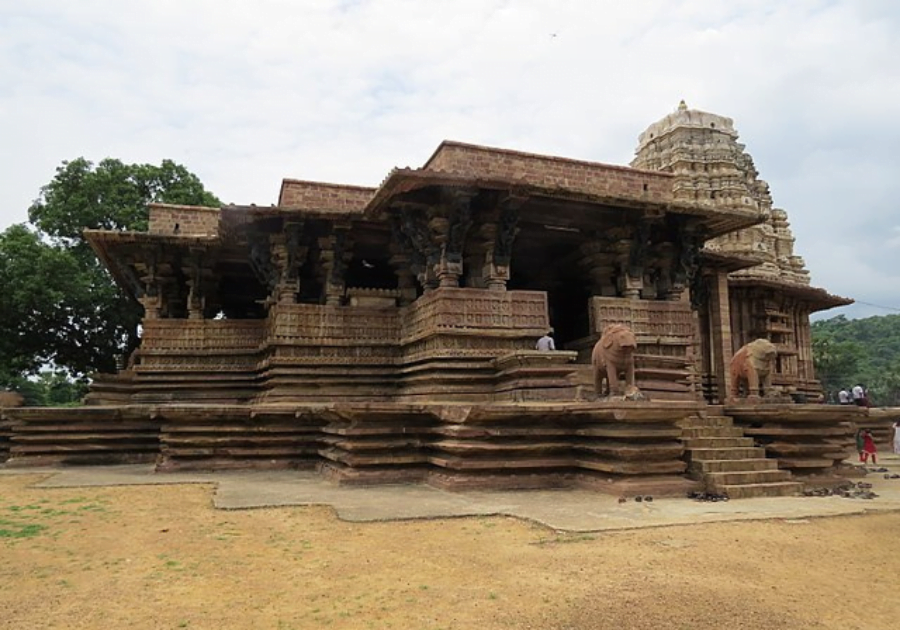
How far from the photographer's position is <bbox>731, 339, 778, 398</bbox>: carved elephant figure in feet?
37.1

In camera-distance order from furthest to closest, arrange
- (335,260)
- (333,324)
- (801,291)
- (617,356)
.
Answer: (801,291) → (335,260) → (333,324) → (617,356)

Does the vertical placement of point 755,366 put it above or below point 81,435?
above

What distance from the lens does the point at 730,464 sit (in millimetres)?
8469

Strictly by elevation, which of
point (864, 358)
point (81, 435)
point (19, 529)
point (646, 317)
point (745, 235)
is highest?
point (745, 235)

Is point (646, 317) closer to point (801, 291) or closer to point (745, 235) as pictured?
point (801, 291)

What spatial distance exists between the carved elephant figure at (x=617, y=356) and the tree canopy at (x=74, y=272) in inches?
825

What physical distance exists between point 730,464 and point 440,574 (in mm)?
5253

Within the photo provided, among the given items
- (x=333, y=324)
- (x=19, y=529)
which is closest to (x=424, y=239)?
(x=333, y=324)

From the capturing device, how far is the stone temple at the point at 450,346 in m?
8.66

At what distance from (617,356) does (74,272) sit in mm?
21518

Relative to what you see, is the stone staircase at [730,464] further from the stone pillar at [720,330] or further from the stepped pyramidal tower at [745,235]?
the stepped pyramidal tower at [745,235]

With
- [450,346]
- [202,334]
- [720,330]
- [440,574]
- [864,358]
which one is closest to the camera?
[440,574]

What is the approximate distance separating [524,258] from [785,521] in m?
10.8

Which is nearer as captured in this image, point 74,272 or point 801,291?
point 801,291
